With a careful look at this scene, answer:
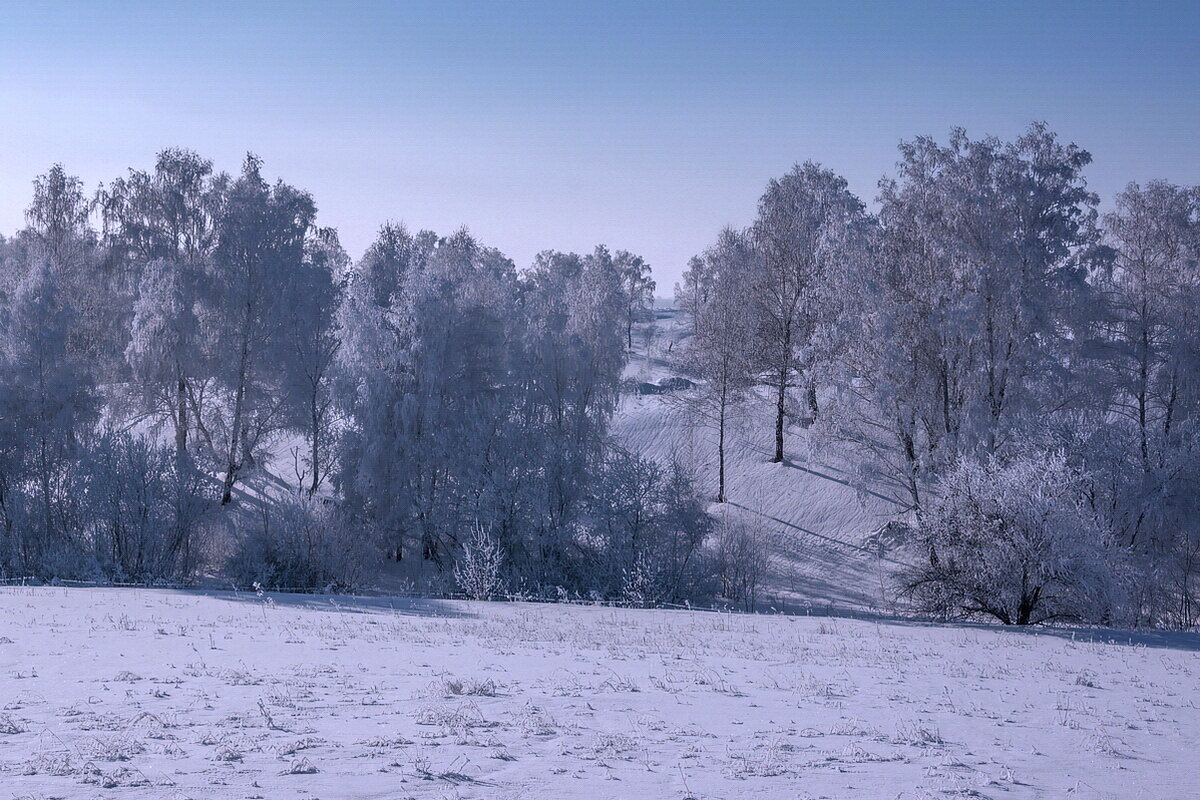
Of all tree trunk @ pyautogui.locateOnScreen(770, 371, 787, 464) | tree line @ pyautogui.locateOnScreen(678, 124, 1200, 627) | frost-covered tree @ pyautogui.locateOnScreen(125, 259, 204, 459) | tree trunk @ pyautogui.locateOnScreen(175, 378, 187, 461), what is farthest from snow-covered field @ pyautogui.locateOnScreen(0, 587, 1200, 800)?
tree trunk @ pyautogui.locateOnScreen(770, 371, 787, 464)

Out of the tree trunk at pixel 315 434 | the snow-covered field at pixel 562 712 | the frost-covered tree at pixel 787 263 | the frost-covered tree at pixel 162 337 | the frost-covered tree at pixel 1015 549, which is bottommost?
the snow-covered field at pixel 562 712

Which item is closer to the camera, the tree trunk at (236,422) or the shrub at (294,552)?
the shrub at (294,552)

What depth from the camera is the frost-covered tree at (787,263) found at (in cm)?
3812

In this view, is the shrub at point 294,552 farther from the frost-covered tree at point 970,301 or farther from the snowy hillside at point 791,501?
the frost-covered tree at point 970,301

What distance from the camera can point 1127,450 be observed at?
82.8 ft

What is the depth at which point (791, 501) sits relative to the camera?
37406 mm

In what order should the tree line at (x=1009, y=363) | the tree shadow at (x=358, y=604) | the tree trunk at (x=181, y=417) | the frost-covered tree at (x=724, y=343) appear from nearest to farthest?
the tree shadow at (x=358, y=604) → the tree line at (x=1009, y=363) → the tree trunk at (x=181, y=417) → the frost-covered tree at (x=724, y=343)

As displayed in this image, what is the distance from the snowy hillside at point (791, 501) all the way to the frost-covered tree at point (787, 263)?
83.0 inches

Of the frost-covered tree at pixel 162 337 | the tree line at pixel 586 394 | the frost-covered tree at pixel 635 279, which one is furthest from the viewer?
the frost-covered tree at pixel 635 279

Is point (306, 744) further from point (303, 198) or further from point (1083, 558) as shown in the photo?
point (303, 198)

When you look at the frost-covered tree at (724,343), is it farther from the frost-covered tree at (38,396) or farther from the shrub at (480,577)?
the frost-covered tree at (38,396)

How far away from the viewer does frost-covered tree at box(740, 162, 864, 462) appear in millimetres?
38125

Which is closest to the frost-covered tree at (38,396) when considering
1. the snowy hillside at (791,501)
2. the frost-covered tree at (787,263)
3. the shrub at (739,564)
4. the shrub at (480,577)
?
the shrub at (480,577)

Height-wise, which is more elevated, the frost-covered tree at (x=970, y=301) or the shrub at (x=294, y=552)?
the frost-covered tree at (x=970, y=301)
